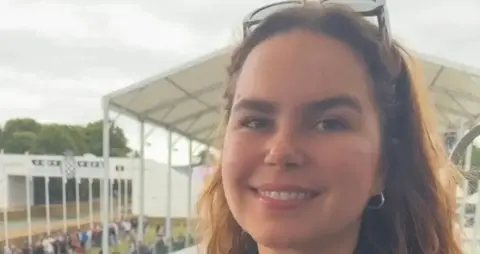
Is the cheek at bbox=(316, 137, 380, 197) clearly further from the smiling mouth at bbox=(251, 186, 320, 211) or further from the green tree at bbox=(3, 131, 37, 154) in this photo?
the green tree at bbox=(3, 131, 37, 154)

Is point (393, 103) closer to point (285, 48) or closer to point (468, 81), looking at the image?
point (285, 48)

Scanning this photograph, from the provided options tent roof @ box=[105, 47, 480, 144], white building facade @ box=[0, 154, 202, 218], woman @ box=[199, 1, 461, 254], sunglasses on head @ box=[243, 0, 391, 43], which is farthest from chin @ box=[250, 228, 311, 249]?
white building facade @ box=[0, 154, 202, 218]

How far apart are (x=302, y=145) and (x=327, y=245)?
0.22 ft

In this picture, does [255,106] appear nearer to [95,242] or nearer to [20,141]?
[95,242]

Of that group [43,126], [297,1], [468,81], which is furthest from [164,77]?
[43,126]

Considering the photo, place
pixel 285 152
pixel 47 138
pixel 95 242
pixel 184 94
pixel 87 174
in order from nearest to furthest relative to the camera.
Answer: pixel 285 152 → pixel 184 94 → pixel 95 242 → pixel 87 174 → pixel 47 138

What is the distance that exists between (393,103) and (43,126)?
8232 mm

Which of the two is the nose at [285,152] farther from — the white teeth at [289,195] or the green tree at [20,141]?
the green tree at [20,141]

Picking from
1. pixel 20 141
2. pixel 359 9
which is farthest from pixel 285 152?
pixel 20 141

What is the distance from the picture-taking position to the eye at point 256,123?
16.8 inches

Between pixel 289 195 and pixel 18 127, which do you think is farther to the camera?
pixel 18 127

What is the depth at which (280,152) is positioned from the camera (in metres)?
0.40

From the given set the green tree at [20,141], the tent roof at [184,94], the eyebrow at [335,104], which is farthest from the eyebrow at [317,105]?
the green tree at [20,141]

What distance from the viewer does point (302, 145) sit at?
0.41m
